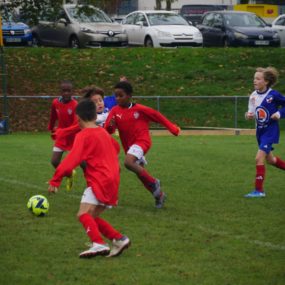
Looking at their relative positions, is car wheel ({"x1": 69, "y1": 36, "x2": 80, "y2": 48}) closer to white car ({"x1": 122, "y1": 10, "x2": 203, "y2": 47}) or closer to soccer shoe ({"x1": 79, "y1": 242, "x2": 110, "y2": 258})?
white car ({"x1": 122, "y1": 10, "x2": 203, "y2": 47})

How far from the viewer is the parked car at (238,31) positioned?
112ft

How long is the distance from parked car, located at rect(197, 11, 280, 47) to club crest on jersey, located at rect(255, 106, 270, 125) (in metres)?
21.4

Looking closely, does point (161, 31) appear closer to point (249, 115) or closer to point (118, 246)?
point (249, 115)

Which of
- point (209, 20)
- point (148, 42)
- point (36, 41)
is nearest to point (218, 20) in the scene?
point (209, 20)

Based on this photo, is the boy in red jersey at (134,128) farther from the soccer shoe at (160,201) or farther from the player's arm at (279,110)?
the player's arm at (279,110)

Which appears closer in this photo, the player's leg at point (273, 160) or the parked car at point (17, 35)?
the player's leg at point (273, 160)

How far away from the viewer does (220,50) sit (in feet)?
107

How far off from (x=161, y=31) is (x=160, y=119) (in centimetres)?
2203

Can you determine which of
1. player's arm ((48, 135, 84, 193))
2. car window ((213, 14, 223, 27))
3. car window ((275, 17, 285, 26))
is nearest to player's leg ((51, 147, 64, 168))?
player's arm ((48, 135, 84, 193))

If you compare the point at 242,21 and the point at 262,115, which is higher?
the point at 262,115

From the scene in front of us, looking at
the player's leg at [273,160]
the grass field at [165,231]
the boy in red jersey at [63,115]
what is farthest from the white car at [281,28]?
the player's leg at [273,160]

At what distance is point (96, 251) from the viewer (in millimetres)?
8773

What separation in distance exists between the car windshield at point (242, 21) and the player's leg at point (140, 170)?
76.1 feet

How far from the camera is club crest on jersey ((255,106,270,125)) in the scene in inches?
504
